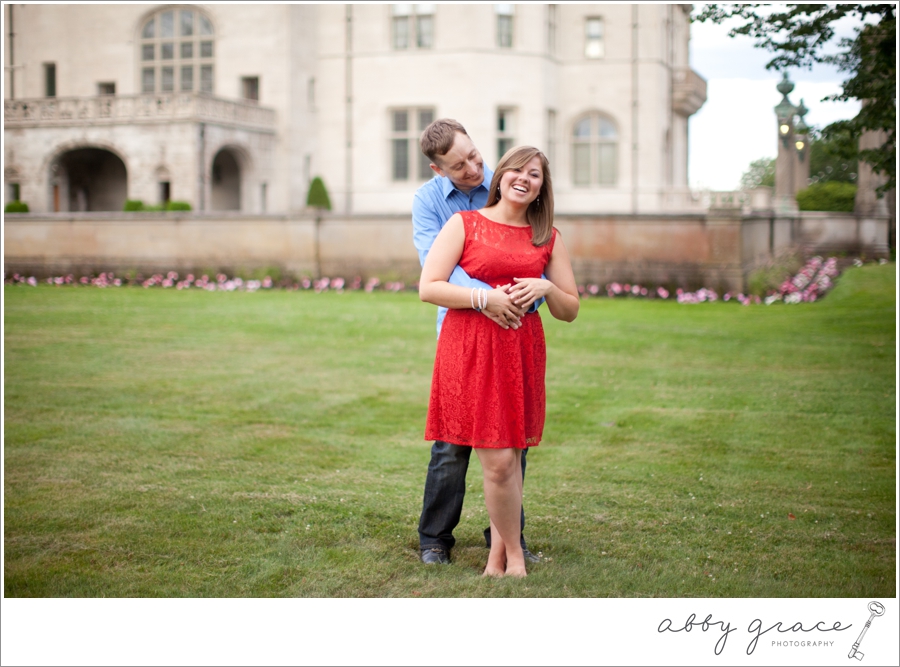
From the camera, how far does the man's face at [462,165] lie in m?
4.02

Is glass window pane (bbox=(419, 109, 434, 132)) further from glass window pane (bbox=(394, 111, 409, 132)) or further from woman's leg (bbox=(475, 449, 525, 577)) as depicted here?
woman's leg (bbox=(475, 449, 525, 577))

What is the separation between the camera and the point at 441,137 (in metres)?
3.96

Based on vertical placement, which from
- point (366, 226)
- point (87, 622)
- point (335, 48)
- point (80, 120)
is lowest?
point (87, 622)

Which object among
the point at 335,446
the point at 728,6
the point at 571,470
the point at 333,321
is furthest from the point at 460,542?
the point at 333,321

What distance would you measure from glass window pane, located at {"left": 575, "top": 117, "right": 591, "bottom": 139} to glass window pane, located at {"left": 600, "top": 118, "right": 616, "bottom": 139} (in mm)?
410

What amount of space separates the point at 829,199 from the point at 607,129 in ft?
24.1

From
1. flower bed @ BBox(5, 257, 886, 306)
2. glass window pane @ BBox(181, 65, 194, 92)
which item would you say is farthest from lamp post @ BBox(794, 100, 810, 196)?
glass window pane @ BBox(181, 65, 194, 92)

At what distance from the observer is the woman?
Answer: 3.83 meters

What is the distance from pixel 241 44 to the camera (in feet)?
104

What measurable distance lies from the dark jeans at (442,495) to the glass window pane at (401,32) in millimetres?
28364

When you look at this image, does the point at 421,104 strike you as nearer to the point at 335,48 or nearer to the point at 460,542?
the point at 335,48

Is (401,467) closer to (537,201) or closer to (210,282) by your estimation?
(537,201)

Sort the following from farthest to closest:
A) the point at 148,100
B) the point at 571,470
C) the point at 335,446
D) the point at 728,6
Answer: the point at 148,100, the point at 728,6, the point at 335,446, the point at 571,470

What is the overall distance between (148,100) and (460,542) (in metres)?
27.5
